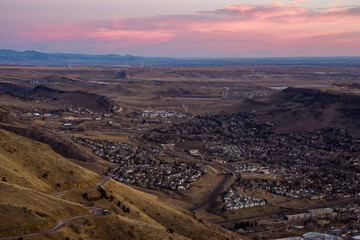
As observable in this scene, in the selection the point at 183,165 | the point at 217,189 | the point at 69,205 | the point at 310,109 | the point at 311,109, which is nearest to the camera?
the point at 69,205

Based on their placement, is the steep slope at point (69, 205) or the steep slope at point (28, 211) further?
the steep slope at point (69, 205)

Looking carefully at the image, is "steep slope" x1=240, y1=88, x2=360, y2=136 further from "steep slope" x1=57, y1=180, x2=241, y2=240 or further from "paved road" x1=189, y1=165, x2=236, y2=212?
"steep slope" x1=57, y1=180, x2=241, y2=240

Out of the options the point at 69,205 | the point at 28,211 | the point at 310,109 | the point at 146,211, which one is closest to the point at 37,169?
the point at 146,211

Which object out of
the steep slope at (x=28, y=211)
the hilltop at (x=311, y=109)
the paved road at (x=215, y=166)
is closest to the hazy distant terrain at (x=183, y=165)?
the steep slope at (x=28, y=211)

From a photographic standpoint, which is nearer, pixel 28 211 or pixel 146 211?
Answer: pixel 28 211

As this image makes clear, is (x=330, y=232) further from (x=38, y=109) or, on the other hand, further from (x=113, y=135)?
(x=38, y=109)

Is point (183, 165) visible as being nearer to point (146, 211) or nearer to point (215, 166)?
point (215, 166)

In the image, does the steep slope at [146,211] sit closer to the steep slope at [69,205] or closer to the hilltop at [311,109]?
the steep slope at [69,205]

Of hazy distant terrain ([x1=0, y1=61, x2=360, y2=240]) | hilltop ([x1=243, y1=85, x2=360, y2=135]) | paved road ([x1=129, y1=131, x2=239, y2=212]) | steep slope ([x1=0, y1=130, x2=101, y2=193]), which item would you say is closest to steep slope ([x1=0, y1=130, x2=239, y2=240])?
steep slope ([x1=0, y1=130, x2=101, y2=193])
